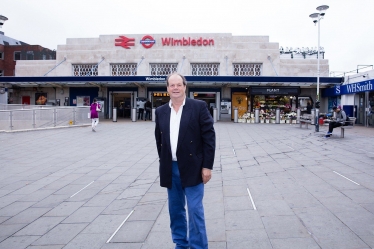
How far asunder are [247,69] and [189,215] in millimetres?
26609

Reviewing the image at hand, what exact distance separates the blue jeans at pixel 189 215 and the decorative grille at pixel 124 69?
26926 millimetres

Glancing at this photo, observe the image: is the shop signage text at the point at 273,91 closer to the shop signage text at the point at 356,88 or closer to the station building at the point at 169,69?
the station building at the point at 169,69

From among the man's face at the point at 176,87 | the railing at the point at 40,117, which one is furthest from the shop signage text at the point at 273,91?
the man's face at the point at 176,87

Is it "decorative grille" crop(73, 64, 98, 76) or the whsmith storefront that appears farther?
"decorative grille" crop(73, 64, 98, 76)

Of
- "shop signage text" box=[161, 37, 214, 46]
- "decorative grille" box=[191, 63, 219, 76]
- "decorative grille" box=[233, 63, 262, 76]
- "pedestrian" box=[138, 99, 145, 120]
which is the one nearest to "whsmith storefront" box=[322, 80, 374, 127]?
"decorative grille" box=[233, 63, 262, 76]

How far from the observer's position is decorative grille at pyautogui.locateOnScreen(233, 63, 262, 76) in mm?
28297

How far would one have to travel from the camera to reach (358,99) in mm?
21797

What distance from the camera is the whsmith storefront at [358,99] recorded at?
780 inches

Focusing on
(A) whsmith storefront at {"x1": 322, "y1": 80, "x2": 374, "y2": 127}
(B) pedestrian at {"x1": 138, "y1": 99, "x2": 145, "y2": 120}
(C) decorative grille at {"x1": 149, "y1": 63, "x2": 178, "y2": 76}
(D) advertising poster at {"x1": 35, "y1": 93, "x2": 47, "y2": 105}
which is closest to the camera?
(A) whsmith storefront at {"x1": 322, "y1": 80, "x2": 374, "y2": 127}

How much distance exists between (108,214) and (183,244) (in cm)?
172

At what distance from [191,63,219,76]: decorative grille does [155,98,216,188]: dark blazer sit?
25.8 metres

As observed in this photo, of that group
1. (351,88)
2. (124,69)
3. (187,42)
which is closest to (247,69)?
(187,42)

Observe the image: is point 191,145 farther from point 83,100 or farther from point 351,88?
point 83,100

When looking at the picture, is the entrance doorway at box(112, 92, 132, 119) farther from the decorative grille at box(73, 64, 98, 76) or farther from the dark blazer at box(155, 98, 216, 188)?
the dark blazer at box(155, 98, 216, 188)
